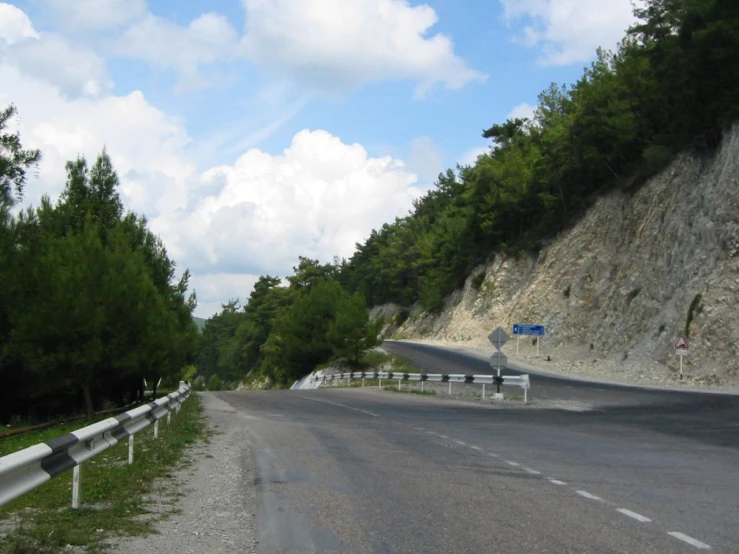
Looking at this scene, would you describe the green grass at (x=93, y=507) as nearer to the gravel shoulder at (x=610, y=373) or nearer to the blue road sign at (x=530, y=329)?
the gravel shoulder at (x=610, y=373)

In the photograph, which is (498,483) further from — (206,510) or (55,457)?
(55,457)

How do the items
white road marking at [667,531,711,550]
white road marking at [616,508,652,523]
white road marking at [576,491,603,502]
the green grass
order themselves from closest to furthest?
the green grass < white road marking at [667,531,711,550] < white road marking at [616,508,652,523] < white road marking at [576,491,603,502]

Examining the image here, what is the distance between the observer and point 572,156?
6097 centimetres

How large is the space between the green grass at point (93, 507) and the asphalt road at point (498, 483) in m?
1.33

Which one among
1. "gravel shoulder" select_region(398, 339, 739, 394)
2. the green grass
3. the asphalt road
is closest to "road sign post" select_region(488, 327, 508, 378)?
"gravel shoulder" select_region(398, 339, 739, 394)

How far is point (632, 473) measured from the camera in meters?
11.6

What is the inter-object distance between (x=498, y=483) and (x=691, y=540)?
3588 millimetres

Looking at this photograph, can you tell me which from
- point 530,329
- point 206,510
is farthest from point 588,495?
point 530,329

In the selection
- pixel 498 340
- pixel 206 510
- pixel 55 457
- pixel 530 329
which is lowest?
pixel 206 510

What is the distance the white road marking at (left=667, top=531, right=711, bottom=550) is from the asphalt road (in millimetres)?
18

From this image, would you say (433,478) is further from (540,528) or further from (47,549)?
(47,549)

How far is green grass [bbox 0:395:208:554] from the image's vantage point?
6617 millimetres

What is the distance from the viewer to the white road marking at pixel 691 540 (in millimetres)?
6805

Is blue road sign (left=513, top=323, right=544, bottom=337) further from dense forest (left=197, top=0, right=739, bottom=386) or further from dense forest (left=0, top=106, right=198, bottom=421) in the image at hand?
dense forest (left=0, top=106, right=198, bottom=421)
